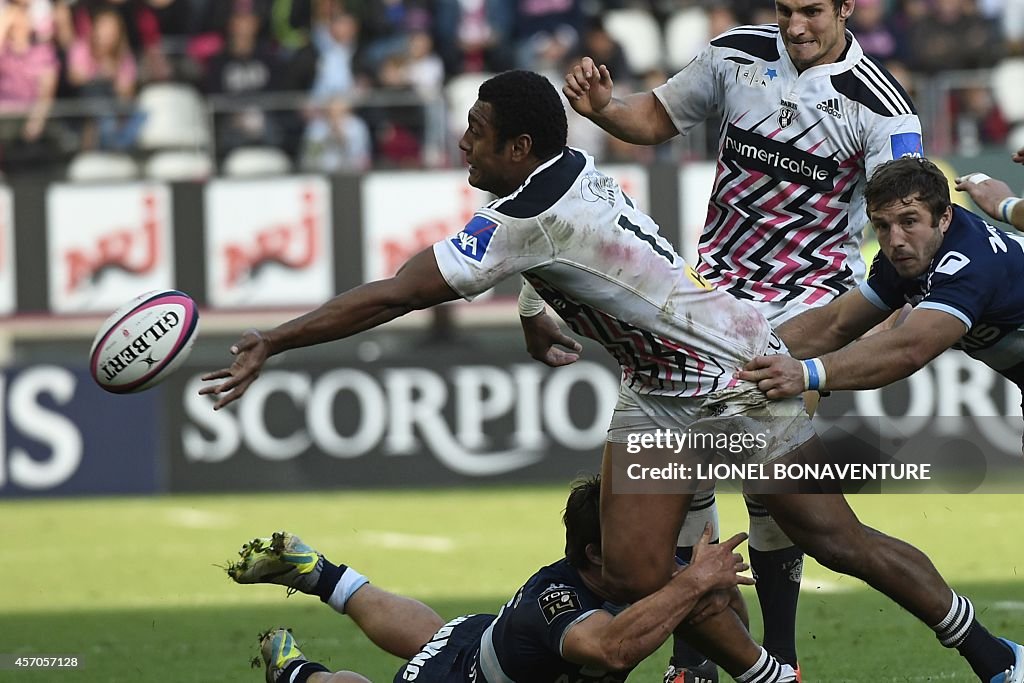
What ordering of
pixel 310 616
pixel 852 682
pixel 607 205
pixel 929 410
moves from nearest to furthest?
pixel 607 205 → pixel 852 682 → pixel 310 616 → pixel 929 410

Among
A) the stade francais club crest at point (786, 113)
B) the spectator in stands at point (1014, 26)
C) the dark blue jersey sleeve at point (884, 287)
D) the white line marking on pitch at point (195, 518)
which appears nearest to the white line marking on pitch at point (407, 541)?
the white line marking on pitch at point (195, 518)

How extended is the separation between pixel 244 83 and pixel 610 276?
39.1 ft

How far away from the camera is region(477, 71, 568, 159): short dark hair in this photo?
18.4ft

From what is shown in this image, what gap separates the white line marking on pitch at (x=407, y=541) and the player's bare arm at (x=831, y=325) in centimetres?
494

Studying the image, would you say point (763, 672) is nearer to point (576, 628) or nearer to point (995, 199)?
point (576, 628)

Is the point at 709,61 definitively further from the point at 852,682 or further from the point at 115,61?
the point at 115,61

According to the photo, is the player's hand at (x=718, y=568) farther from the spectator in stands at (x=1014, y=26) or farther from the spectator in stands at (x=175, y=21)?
the spectator in stands at (x=175, y=21)

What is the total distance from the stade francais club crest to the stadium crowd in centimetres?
897

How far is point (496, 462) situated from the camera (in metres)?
14.2

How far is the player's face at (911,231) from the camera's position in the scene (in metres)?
5.82

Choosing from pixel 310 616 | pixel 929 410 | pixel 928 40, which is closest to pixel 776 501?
pixel 310 616

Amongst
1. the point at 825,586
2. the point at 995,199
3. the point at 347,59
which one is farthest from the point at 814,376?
the point at 347,59

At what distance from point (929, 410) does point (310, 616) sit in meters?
6.44

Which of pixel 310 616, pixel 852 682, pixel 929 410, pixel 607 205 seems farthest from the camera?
pixel 929 410
